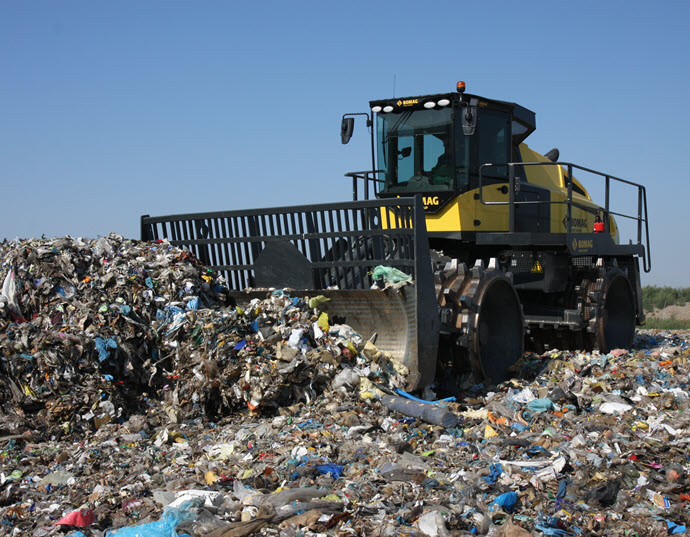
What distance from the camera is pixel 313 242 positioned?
641 centimetres

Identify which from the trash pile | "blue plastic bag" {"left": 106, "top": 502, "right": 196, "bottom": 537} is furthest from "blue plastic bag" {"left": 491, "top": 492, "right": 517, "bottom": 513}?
"blue plastic bag" {"left": 106, "top": 502, "right": 196, "bottom": 537}

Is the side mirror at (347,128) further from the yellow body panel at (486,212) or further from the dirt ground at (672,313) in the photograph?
the dirt ground at (672,313)

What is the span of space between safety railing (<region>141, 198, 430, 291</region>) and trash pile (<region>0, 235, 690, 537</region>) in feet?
0.94

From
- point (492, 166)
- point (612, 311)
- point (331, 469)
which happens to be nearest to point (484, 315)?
point (492, 166)

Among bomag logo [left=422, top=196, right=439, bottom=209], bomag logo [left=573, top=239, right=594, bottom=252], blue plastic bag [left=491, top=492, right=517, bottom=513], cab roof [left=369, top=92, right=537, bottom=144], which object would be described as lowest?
blue plastic bag [left=491, top=492, right=517, bottom=513]

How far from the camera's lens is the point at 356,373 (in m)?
5.63

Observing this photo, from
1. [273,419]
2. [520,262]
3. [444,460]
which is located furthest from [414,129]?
[444,460]

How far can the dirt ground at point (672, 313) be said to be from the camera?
20703 millimetres

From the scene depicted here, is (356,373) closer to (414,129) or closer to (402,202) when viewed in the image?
(402,202)

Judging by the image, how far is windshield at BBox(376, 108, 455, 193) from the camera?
7.53 meters

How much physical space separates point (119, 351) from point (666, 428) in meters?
4.25

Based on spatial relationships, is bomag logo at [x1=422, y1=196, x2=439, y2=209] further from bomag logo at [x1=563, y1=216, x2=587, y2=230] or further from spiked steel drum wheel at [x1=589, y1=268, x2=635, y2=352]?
bomag logo at [x1=563, y1=216, x2=587, y2=230]

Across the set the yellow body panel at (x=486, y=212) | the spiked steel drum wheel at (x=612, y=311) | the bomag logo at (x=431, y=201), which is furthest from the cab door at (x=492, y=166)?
the spiked steel drum wheel at (x=612, y=311)

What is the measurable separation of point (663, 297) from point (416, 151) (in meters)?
19.8
